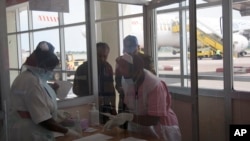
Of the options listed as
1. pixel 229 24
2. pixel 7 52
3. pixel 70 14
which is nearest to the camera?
pixel 7 52

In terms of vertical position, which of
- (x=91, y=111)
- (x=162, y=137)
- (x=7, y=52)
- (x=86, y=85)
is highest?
(x=7, y=52)

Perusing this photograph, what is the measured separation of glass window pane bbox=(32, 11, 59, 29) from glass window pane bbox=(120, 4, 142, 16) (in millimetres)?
492

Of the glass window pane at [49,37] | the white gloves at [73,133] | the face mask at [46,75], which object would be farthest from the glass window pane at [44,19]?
the white gloves at [73,133]

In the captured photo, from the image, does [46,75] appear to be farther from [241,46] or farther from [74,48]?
[241,46]

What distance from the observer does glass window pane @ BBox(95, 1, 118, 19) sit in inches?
79.0

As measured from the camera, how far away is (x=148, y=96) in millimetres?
1970

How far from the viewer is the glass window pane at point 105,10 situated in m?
2.01

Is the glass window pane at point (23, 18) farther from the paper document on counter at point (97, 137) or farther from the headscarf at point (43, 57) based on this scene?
the paper document on counter at point (97, 137)

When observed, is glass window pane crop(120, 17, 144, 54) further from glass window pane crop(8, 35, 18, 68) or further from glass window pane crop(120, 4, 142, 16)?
glass window pane crop(8, 35, 18, 68)

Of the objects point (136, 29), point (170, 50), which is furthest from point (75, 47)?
point (170, 50)

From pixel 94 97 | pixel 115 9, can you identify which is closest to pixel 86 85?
pixel 94 97

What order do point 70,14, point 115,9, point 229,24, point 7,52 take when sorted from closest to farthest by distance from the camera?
1. point 7,52
2. point 70,14
3. point 115,9
4. point 229,24

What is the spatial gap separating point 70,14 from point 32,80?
0.57 m

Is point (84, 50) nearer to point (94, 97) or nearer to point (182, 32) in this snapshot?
point (94, 97)
